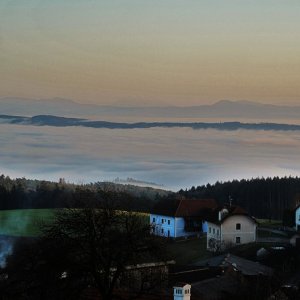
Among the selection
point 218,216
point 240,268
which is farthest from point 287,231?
point 240,268

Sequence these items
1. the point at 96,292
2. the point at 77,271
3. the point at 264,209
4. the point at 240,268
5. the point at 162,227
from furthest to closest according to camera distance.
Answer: the point at 264,209 → the point at 162,227 → the point at 240,268 → the point at 96,292 → the point at 77,271

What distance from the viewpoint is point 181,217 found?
5756 cm

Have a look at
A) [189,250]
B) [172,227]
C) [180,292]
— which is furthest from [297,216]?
[180,292]

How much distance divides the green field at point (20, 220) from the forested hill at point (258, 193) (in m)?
22.2

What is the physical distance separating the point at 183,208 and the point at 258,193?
20184 millimetres

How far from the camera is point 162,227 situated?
59000mm

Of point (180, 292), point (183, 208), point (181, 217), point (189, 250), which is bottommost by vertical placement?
point (189, 250)

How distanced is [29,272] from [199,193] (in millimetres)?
55847

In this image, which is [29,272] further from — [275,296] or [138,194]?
[138,194]

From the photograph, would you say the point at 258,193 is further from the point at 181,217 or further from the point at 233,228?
the point at 233,228

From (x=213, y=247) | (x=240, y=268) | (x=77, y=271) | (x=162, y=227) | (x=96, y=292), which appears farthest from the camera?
(x=162, y=227)

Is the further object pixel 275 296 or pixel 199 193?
Result: pixel 199 193

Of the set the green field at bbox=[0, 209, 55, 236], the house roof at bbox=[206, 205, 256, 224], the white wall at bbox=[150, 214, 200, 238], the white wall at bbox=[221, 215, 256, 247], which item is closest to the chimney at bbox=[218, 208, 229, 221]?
the house roof at bbox=[206, 205, 256, 224]

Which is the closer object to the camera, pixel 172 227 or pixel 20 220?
pixel 20 220
